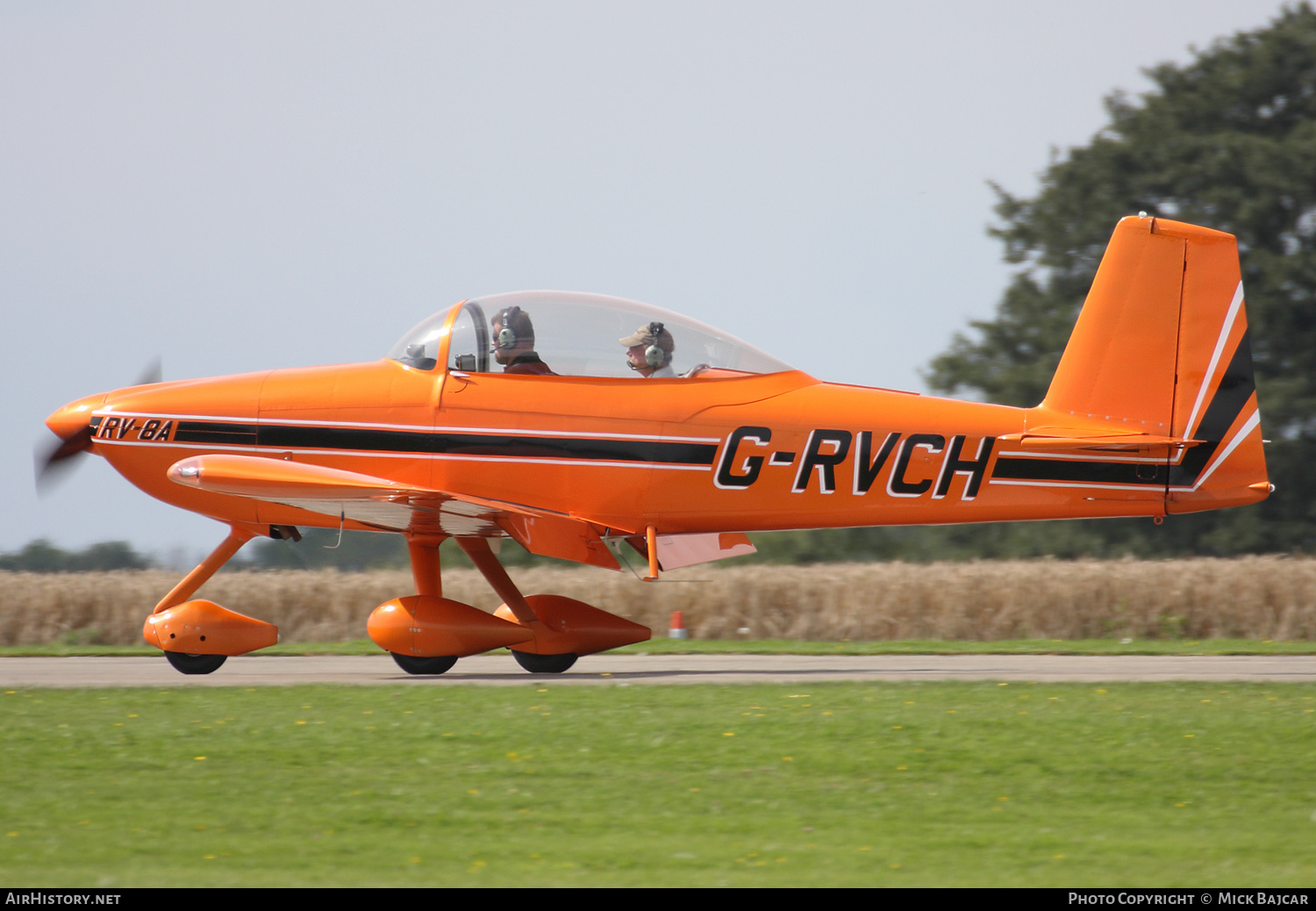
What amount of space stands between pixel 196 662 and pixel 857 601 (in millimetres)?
7564

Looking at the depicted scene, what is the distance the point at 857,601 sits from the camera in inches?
575

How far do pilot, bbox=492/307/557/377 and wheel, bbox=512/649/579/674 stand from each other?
2281 millimetres

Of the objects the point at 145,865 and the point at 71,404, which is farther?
the point at 71,404

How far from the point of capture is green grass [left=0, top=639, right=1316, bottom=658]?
1198 cm

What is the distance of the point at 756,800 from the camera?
5.56 meters

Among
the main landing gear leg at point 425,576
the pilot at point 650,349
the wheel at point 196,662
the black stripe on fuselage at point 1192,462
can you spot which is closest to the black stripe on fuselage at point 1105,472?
the black stripe on fuselage at point 1192,462

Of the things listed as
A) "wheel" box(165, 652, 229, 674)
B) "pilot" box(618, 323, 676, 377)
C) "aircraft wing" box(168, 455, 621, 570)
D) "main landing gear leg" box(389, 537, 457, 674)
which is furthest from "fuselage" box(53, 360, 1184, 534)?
"wheel" box(165, 652, 229, 674)

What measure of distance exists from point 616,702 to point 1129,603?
27.8ft

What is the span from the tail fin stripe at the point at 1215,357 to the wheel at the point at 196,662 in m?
7.51

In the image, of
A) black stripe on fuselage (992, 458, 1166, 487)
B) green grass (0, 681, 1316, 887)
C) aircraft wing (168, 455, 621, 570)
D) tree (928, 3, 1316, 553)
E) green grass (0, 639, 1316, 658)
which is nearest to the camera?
green grass (0, 681, 1316, 887)

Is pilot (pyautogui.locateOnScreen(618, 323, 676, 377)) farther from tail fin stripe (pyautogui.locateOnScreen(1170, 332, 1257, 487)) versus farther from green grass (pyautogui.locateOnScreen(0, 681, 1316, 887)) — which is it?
tail fin stripe (pyautogui.locateOnScreen(1170, 332, 1257, 487))

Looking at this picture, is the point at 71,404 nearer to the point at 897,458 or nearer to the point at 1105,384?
the point at 897,458

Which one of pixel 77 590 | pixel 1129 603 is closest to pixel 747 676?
pixel 1129 603

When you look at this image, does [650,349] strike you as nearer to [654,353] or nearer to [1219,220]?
[654,353]
